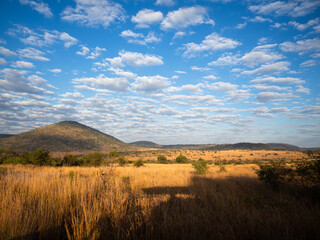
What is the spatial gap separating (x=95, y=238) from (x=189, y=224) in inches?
65.5

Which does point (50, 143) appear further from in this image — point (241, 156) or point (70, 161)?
point (241, 156)

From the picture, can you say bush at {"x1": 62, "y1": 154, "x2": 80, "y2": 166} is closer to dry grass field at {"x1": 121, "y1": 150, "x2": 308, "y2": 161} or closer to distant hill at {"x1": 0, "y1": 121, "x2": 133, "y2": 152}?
dry grass field at {"x1": 121, "y1": 150, "x2": 308, "y2": 161}

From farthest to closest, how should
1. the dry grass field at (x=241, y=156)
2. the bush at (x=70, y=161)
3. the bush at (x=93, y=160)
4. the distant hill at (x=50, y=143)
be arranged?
the distant hill at (x=50, y=143), the dry grass field at (x=241, y=156), the bush at (x=93, y=160), the bush at (x=70, y=161)

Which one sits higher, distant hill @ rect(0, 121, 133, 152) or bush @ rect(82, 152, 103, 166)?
distant hill @ rect(0, 121, 133, 152)

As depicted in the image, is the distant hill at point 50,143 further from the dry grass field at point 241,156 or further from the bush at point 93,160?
the bush at point 93,160

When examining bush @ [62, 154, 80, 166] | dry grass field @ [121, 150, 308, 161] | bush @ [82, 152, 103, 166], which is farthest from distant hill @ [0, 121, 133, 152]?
bush @ [82, 152, 103, 166]

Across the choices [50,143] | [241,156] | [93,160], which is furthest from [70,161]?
[241,156]

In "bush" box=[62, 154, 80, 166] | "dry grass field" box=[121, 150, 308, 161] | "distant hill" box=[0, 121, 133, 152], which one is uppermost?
"distant hill" box=[0, 121, 133, 152]

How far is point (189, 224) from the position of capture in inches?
112

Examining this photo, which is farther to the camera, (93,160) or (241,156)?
(241,156)

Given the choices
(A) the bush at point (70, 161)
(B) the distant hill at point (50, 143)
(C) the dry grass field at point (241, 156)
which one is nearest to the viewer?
(A) the bush at point (70, 161)

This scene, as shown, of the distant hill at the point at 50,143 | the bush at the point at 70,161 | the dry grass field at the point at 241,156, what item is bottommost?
the dry grass field at the point at 241,156

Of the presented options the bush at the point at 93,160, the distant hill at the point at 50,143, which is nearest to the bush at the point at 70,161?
the bush at the point at 93,160

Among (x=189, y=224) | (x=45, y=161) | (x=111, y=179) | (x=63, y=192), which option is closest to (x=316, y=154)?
(x=189, y=224)
